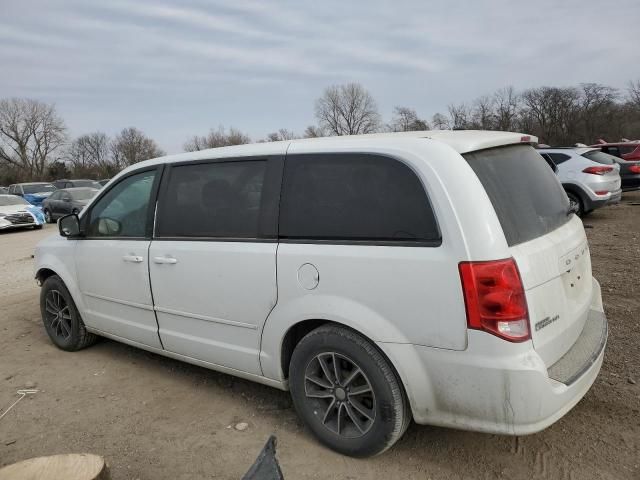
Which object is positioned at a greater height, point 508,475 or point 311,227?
point 311,227

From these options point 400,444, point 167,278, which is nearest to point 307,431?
point 400,444

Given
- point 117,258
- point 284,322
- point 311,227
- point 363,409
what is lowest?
point 363,409

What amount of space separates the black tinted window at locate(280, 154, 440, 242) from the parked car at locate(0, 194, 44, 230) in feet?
58.3

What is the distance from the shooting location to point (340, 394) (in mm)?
2760

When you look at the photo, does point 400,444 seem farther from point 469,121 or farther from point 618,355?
point 469,121

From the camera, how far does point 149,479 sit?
2.74 meters

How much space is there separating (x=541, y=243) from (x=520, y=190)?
1.05 feet

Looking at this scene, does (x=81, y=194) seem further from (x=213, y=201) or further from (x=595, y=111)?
(x=595, y=111)

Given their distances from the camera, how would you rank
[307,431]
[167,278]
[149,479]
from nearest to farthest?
[149,479] < [307,431] < [167,278]

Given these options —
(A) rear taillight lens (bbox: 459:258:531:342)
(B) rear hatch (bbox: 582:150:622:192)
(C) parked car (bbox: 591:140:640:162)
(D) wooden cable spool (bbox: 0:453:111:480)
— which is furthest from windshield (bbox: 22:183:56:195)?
(A) rear taillight lens (bbox: 459:258:531:342)

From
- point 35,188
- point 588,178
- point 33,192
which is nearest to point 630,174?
point 588,178

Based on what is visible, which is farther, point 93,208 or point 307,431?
point 93,208

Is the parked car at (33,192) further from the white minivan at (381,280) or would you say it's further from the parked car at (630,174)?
the parked car at (630,174)

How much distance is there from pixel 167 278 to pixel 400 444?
1882 mm
